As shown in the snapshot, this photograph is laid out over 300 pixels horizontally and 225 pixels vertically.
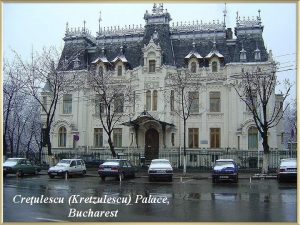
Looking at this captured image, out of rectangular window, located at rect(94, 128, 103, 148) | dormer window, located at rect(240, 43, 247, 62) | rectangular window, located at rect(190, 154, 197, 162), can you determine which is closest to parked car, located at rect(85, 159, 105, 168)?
rectangular window, located at rect(94, 128, 103, 148)

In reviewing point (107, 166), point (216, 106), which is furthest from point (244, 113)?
point (107, 166)

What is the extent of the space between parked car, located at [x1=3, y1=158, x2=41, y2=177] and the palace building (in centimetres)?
388

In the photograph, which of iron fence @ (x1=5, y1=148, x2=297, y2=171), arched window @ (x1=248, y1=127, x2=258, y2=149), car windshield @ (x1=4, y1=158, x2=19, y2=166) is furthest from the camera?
arched window @ (x1=248, y1=127, x2=258, y2=149)

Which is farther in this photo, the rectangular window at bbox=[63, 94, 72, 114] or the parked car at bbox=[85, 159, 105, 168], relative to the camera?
the rectangular window at bbox=[63, 94, 72, 114]

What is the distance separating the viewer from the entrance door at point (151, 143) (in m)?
25.9

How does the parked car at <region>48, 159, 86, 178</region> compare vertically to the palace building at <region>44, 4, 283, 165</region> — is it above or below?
below

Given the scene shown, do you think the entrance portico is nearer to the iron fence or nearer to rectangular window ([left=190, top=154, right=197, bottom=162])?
the iron fence

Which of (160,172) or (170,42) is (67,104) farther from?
(160,172)

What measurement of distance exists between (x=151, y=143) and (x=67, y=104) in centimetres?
616

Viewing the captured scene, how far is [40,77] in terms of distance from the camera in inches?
878

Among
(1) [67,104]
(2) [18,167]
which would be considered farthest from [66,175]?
(1) [67,104]

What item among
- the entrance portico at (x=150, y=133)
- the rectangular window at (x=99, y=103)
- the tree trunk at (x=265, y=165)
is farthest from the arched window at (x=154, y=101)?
the tree trunk at (x=265, y=165)

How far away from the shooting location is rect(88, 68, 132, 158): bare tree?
24500 mm

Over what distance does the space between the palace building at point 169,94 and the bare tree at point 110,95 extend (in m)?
0.36
